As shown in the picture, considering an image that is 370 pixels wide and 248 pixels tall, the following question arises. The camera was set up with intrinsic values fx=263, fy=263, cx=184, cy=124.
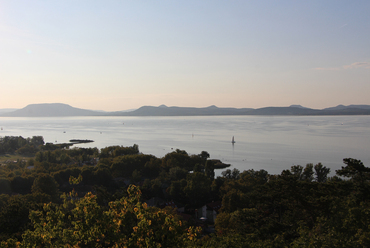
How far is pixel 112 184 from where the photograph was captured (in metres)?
Answer: 23.6

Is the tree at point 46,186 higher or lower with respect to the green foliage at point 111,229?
lower

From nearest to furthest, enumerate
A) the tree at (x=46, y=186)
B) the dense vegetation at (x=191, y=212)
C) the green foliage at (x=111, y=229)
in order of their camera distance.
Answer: the green foliage at (x=111, y=229), the dense vegetation at (x=191, y=212), the tree at (x=46, y=186)

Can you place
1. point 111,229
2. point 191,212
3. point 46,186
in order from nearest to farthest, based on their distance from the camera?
point 111,229
point 191,212
point 46,186

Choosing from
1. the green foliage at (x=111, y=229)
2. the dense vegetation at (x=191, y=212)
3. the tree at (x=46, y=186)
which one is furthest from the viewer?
the tree at (x=46, y=186)

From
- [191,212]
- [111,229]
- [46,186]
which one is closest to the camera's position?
[111,229]

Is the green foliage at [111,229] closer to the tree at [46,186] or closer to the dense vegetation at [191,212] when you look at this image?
the dense vegetation at [191,212]

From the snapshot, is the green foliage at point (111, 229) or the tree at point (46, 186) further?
the tree at point (46, 186)

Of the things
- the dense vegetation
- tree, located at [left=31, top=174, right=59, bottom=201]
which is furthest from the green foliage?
tree, located at [left=31, top=174, right=59, bottom=201]

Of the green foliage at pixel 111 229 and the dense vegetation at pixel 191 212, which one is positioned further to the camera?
the dense vegetation at pixel 191 212

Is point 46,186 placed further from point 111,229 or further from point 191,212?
point 111,229

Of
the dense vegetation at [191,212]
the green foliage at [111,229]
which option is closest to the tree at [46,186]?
the dense vegetation at [191,212]

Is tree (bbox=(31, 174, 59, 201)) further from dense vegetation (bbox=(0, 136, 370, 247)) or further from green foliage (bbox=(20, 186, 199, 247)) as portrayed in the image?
green foliage (bbox=(20, 186, 199, 247))

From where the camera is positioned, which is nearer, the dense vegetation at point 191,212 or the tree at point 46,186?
the dense vegetation at point 191,212

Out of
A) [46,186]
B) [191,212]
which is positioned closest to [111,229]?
[191,212]
